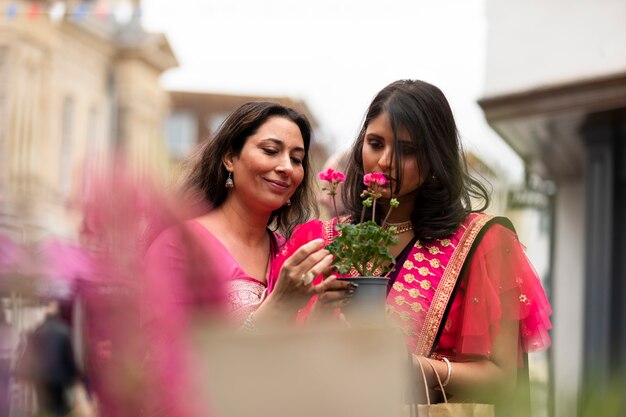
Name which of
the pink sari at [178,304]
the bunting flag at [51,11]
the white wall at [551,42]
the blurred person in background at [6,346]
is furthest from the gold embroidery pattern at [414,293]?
the bunting flag at [51,11]

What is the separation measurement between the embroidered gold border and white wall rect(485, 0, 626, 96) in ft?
17.6

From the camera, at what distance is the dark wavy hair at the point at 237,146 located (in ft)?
8.00

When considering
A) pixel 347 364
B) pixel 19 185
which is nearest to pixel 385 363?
pixel 347 364

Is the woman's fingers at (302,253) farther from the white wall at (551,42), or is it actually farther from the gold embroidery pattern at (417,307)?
the white wall at (551,42)

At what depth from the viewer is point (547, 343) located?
2.01m

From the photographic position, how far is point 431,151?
214 cm

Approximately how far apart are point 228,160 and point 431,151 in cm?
56

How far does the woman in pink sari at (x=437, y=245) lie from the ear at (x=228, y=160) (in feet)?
0.86

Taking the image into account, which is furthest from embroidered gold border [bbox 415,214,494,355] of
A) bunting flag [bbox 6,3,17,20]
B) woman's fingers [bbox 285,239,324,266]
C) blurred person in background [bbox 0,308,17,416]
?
bunting flag [bbox 6,3,17,20]

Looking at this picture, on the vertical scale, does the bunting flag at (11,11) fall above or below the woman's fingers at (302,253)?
above

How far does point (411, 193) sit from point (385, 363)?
1.51 metres

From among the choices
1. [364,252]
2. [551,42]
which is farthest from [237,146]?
Result: [551,42]

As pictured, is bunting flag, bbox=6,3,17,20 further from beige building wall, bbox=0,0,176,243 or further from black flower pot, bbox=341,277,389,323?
black flower pot, bbox=341,277,389,323

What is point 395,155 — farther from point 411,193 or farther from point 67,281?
point 67,281
